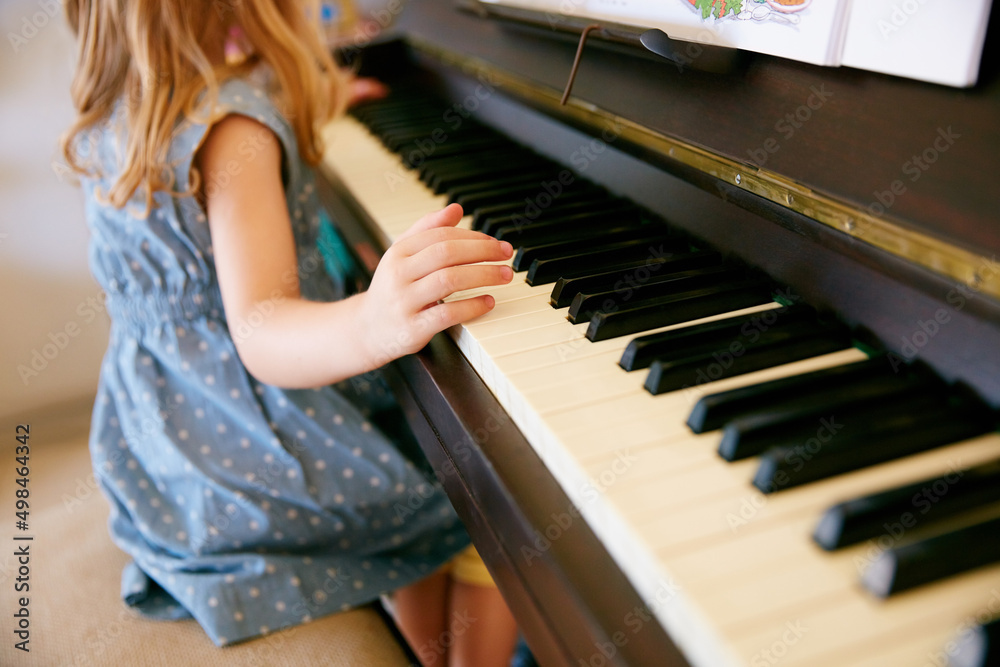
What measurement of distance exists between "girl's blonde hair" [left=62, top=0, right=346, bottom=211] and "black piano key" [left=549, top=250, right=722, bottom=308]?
0.54 metres

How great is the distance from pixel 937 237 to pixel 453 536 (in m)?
0.86

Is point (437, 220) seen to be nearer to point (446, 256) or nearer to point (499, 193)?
point (446, 256)

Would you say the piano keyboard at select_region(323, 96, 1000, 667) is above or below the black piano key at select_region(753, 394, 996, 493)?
below

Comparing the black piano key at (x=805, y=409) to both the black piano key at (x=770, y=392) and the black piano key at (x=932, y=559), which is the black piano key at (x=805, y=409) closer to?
the black piano key at (x=770, y=392)

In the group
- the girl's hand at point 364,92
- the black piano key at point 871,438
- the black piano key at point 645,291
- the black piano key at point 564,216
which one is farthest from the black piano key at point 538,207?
the girl's hand at point 364,92

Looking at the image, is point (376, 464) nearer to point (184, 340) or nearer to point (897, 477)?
point (184, 340)

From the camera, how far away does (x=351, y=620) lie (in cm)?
91

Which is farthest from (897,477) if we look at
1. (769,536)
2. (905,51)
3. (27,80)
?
(27,80)

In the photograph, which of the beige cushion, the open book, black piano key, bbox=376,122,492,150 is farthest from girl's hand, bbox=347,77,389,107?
the beige cushion

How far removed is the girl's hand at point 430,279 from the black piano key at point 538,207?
204 millimetres

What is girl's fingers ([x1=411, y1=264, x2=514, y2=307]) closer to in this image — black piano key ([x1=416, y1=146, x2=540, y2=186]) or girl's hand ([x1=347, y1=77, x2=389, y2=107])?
black piano key ([x1=416, y1=146, x2=540, y2=186])

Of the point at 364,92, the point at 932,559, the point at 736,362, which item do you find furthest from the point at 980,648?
the point at 364,92

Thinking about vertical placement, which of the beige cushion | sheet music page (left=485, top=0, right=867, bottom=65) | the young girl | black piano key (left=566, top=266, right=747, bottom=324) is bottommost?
the beige cushion

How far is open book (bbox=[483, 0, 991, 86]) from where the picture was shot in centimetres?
56
